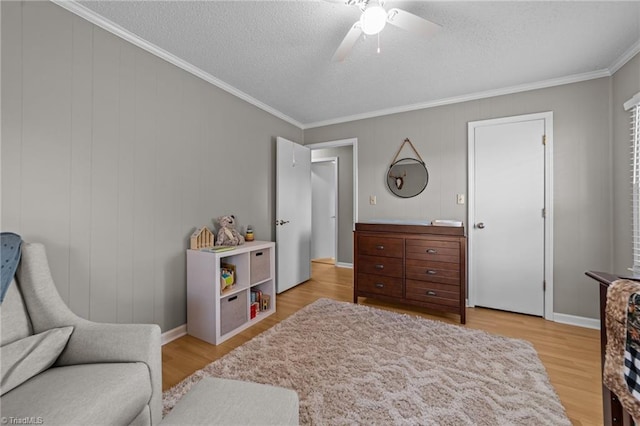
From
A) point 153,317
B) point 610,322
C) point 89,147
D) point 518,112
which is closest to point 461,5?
point 518,112

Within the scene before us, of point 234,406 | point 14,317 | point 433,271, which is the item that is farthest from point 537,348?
point 14,317

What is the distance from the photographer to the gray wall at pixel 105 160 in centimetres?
147

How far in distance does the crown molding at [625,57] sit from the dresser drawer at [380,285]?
2631 millimetres

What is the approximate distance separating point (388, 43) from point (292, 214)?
2.27 meters

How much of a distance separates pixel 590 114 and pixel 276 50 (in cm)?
293

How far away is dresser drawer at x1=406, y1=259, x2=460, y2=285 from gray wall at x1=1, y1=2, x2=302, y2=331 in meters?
2.08

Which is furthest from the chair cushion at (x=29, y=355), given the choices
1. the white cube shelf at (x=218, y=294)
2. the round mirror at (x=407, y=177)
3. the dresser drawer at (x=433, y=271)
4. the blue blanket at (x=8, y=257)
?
the round mirror at (x=407, y=177)

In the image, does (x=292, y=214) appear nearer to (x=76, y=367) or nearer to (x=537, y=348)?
(x=76, y=367)

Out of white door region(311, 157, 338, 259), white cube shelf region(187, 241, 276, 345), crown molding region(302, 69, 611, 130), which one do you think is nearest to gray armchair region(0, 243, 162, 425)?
white cube shelf region(187, 241, 276, 345)

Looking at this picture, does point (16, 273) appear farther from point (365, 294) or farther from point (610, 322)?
point (365, 294)

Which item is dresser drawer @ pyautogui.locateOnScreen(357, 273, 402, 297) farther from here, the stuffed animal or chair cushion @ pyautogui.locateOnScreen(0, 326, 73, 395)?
chair cushion @ pyautogui.locateOnScreen(0, 326, 73, 395)

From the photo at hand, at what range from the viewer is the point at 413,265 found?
8.87ft

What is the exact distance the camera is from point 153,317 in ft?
6.86

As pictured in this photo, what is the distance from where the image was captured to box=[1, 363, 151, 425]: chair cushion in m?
0.85
